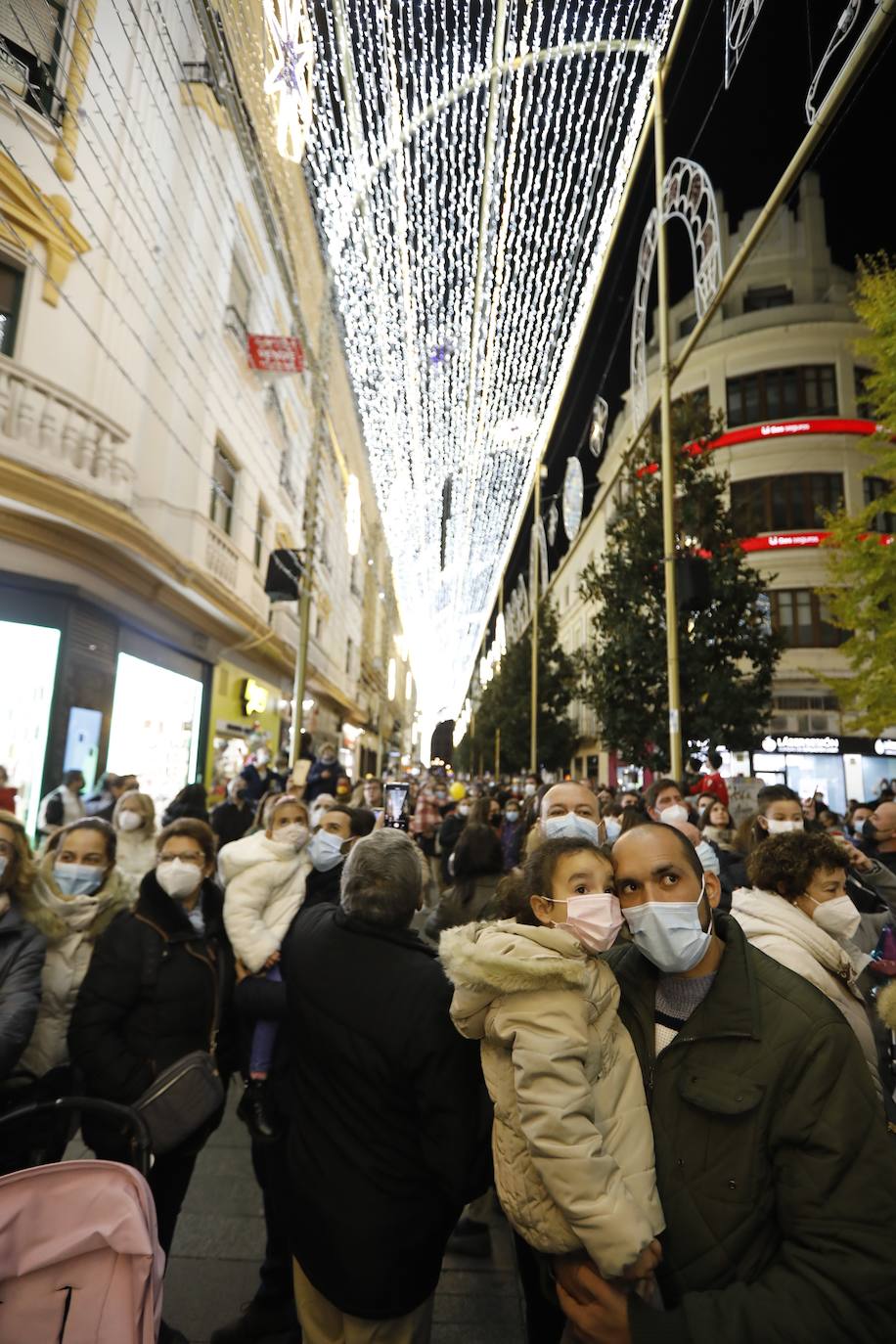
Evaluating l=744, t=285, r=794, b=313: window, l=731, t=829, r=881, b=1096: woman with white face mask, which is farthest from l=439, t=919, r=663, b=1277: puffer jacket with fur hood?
l=744, t=285, r=794, b=313: window

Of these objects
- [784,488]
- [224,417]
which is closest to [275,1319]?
[224,417]

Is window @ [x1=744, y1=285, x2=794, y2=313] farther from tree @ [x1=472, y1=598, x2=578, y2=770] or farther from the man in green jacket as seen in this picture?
the man in green jacket

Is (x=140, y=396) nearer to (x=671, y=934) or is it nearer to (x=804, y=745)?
(x=671, y=934)

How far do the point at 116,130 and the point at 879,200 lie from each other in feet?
85.4

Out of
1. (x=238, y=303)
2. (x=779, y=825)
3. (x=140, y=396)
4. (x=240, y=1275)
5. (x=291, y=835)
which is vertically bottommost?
(x=240, y=1275)

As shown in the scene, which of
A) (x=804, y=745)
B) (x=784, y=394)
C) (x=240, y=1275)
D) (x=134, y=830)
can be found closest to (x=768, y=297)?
(x=784, y=394)

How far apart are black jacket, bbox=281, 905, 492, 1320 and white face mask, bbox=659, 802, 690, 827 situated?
427 cm

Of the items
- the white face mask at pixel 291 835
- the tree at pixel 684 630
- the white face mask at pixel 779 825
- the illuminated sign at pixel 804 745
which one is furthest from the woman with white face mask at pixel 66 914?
the illuminated sign at pixel 804 745

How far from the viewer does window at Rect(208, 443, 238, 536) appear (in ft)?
48.2

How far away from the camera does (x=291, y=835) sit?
3.99 m

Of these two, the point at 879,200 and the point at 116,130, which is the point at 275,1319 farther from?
the point at 879,200

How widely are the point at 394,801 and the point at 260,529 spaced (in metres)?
14.7

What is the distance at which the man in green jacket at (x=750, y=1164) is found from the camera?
4.56ft

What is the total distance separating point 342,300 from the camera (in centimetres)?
1436
